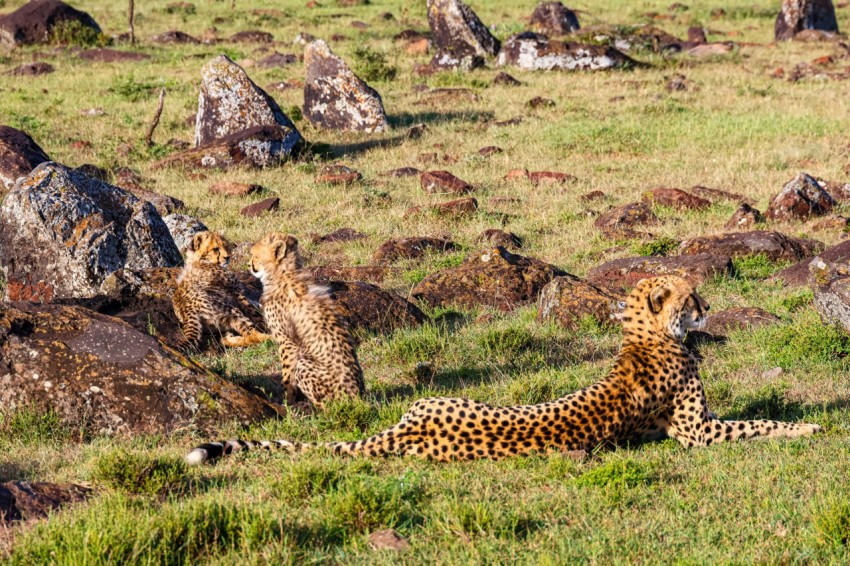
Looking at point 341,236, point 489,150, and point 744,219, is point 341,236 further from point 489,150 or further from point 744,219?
point 489,150

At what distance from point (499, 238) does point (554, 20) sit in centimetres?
2385

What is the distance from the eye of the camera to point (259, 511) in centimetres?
577

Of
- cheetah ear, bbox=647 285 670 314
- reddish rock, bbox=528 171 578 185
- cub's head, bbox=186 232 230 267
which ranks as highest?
cheetah ear, bbox=647 285 670 314

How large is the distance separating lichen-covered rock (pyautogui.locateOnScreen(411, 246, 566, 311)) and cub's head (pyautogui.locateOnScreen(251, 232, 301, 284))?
320 centimetres

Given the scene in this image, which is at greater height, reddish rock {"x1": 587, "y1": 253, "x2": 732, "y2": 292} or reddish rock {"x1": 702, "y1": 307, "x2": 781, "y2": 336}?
reddish rock {"x1": 702, "y1": 307, "x2": 781, "y2": 336}

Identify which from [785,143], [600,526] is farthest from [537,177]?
[600,526]

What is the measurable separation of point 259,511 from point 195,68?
25.3m

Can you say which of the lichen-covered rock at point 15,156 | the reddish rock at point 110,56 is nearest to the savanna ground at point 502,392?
the lichen-covered rock at point 15,156

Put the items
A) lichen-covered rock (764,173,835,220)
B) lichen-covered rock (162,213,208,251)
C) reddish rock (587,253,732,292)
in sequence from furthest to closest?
lichen-covered rock (764,173,835,220), lichen-covered rock (162,213,208,251), reddish rock (587,253,732,292)

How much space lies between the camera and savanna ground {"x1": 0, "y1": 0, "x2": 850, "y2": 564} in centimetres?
571

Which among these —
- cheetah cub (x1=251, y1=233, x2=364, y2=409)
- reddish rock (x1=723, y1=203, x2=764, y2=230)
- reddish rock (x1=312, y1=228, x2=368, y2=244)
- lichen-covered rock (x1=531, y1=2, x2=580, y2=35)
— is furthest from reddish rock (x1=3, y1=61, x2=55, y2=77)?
cheetah cub (x1=251, y1=233, x2=364, y2=409)

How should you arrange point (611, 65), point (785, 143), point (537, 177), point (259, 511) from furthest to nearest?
1. point (611, 65)
2. point (785, 143)
3. point (537, 177)
4. point (259, 511)

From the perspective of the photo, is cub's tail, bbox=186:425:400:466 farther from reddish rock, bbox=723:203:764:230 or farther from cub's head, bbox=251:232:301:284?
reddish rock, bbox=723:203:764:230

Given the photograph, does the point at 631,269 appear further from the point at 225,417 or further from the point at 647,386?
the point at 225,417
